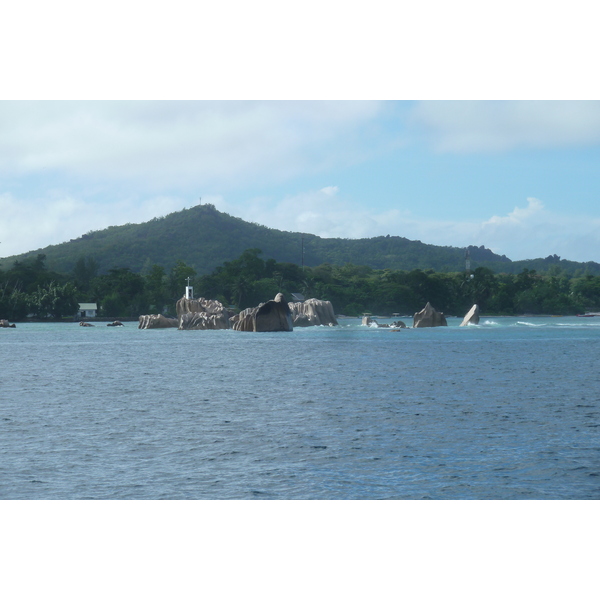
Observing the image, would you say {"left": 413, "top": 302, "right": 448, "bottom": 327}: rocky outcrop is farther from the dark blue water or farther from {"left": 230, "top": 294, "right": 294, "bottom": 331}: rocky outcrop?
the dark blue water

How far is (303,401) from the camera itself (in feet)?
80.8

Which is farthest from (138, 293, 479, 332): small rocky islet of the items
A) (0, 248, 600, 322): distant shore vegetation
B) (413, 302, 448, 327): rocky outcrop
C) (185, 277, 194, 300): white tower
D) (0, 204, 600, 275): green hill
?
(0, 204, 600, 275): green hill

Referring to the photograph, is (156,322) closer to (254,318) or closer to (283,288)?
(254,318)

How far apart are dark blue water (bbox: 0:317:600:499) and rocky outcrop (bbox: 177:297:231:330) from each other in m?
57.5

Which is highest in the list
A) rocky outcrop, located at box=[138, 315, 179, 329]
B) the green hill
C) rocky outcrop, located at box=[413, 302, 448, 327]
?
the green hill

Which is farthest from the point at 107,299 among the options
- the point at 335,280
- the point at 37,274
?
the point at 335,280

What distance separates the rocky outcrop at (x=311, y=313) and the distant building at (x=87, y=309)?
41.1m

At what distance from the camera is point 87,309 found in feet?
402

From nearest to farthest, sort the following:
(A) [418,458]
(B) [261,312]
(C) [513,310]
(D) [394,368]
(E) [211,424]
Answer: (A) [418,458] → (E) [211,424] → (D) [394,368] → (B) [261,312] → (C) [513,310]

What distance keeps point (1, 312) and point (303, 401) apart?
3688 inches

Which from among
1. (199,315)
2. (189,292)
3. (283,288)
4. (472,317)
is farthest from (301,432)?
(283,288)

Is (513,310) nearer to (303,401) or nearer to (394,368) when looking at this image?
(394,368)

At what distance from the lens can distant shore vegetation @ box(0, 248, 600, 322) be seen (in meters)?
102

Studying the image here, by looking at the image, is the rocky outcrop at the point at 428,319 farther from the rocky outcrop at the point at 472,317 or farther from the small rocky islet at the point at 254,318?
the rocky outcrop at the point at 472,317
